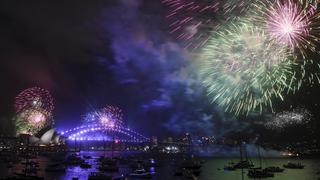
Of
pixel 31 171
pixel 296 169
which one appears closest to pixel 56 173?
pixel 31 171

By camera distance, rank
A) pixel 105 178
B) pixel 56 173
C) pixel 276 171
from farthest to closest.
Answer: pixel 276 171
pixel 56 173
pixel 105 178

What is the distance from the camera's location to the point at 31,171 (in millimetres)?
92188

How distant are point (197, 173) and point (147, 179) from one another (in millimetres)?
19314

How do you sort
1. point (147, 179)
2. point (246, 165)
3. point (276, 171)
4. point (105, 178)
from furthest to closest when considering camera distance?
1. point (246, 165)
2. point (276, 171)
3. point (147, 179)
4. point (105, 178)

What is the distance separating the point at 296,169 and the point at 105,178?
274 ft

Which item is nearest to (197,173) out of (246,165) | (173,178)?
(173,178)

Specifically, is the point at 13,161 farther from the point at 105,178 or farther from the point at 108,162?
the point at 105,178

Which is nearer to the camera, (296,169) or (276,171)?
(276,171)

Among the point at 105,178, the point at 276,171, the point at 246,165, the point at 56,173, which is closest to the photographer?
the point at 105,178

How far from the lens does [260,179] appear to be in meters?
96.2

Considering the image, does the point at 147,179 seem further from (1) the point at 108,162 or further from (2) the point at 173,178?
(1) the point at 108,162

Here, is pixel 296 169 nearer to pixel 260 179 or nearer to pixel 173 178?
pixel 260 179

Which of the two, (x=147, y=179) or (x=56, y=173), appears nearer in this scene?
(x=147, y=179)

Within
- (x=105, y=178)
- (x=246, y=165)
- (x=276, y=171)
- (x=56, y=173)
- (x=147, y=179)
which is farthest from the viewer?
(x=246, y=165)
